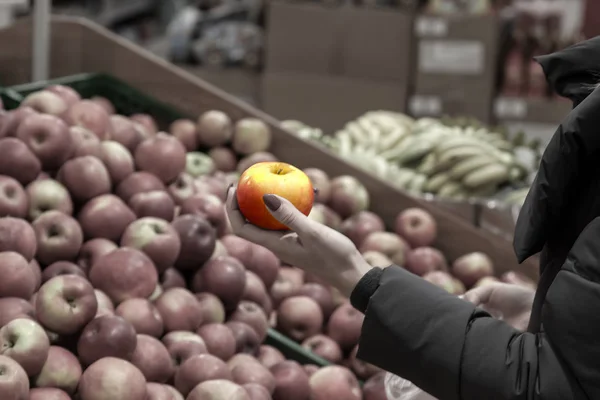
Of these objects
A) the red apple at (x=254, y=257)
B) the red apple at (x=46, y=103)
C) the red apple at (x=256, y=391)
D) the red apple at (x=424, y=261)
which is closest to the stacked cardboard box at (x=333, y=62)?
the red apple at (x=424, y=261)

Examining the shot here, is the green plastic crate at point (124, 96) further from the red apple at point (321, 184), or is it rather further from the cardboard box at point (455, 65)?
the cardboard box at point (455, 65)

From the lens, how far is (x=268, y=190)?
62.7 inches

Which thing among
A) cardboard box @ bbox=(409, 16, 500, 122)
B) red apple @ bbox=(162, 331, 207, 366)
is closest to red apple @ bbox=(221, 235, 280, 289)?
red apple @ bbox=(162, 331, 207, 366)

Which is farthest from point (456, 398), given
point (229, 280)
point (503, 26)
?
point (503, 26)

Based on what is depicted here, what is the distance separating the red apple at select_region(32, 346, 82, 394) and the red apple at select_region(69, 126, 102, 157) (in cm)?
77

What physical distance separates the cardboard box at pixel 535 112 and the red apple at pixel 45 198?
12.5 ft

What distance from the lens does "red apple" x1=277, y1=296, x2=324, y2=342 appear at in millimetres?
2562

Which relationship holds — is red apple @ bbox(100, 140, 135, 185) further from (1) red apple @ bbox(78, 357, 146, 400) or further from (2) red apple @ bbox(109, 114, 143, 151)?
(1) red apple @ bbox(78, 357, 146, 400)

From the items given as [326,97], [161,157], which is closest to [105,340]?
[161,157]

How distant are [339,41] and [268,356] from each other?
139 inches

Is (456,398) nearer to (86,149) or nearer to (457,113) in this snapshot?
(86,149)

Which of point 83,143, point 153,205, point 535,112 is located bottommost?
point 535,112

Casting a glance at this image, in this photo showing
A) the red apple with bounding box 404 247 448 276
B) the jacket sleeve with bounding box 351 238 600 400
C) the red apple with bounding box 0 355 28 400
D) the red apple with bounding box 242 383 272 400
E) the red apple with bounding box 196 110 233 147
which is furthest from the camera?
the red apple with bounding box 196 110 233 147

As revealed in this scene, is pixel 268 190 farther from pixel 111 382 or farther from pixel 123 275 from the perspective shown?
pixel 123 275
